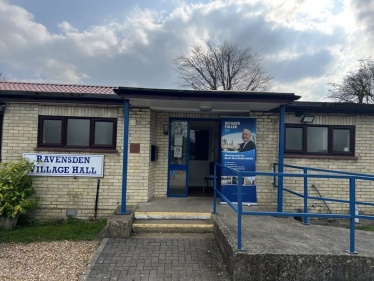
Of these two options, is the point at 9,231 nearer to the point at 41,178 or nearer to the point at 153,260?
the point at 41,178

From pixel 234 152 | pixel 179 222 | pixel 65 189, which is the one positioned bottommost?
pixel 179 222

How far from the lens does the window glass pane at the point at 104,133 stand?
666 cm

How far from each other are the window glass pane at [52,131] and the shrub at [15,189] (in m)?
0.79

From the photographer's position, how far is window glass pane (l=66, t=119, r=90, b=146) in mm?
6613

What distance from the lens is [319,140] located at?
6984mm

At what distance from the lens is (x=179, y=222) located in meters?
5.30

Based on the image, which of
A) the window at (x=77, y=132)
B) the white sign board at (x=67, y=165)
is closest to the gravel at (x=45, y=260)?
the white sign board at (x=67, y=165)

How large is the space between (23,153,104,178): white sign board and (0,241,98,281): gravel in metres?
1.84

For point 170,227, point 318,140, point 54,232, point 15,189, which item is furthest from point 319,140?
point 15,189

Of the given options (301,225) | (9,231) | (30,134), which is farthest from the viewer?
(30,134)

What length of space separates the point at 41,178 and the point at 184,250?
4.23 m

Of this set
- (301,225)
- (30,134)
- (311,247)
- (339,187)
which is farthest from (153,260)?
(339,187)

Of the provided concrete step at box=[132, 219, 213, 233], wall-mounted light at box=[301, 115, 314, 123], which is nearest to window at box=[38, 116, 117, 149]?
concrete step at box=[132, 219, 213, 233]

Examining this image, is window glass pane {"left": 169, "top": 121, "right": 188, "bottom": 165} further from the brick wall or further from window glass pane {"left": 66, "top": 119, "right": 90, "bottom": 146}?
window glass pane {"left": 66, "top": 119, "right": 90, "bottom": 146}
